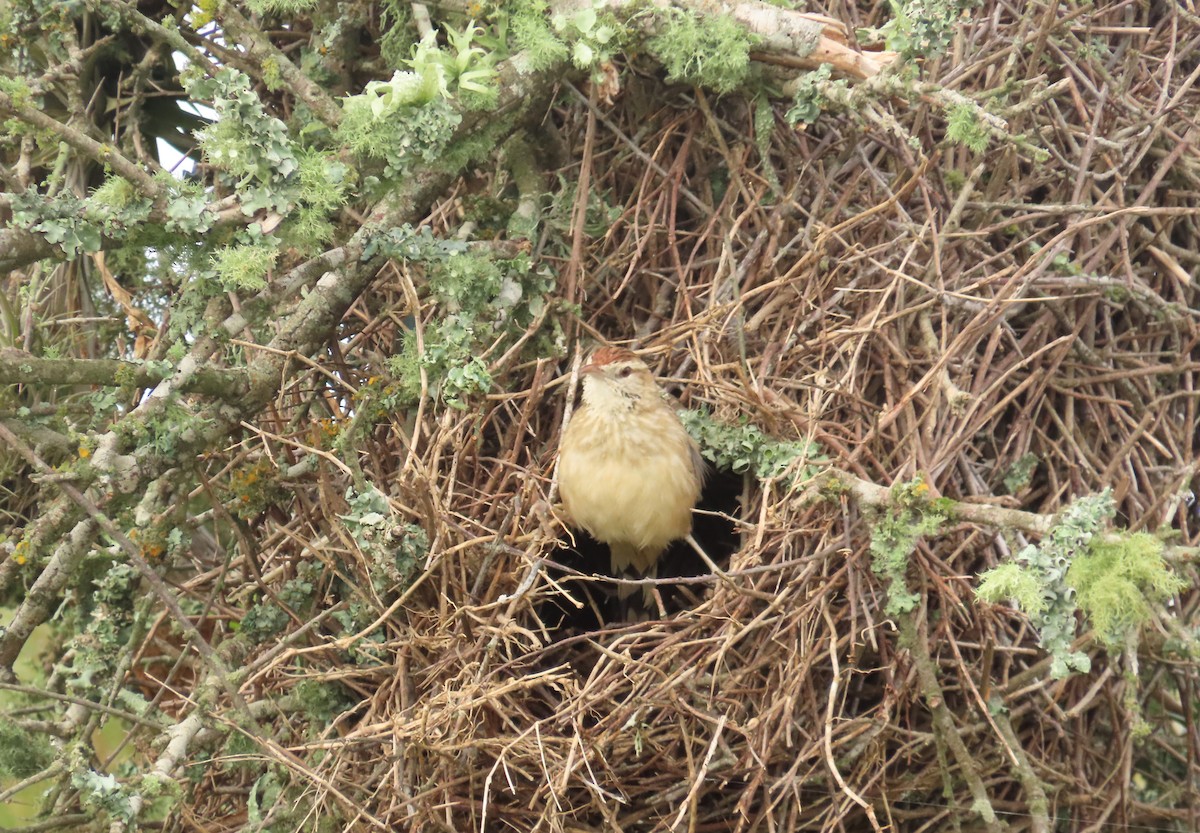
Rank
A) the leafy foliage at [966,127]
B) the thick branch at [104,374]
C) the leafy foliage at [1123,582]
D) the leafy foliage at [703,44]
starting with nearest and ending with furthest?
the leafy foliage at [1123,582] < the thick branch at [104,374] < the leafy foliage at [966,127] < the leafy foliage at [703,44]

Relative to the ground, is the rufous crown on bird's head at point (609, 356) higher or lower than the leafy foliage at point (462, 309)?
lower

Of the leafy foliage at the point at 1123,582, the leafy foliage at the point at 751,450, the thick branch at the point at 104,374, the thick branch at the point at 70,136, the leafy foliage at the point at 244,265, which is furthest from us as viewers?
the leafy foliage at the point at 751,450

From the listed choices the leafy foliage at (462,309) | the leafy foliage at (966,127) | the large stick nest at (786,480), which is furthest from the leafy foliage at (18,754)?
the leafy foliage at (966,127)

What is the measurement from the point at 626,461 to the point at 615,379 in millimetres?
201

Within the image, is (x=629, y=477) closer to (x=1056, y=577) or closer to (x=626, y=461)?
(x=626, y=461)

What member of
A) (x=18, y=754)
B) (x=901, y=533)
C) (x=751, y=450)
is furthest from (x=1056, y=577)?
(x=18, y=754)

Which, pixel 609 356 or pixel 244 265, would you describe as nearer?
pixel 244 265

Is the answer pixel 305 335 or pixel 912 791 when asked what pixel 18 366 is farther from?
pixel 912 791

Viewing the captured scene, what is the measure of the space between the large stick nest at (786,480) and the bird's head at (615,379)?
133 millimetres

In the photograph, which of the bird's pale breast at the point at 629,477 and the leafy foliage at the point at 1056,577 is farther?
the bird's pale breast at the point at 629,477

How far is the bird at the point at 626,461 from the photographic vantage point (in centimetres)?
307

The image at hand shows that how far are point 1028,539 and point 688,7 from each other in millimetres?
1444

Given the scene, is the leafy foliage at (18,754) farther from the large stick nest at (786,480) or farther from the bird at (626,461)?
the bird at (626,461)

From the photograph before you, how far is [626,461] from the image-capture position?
3.12m
